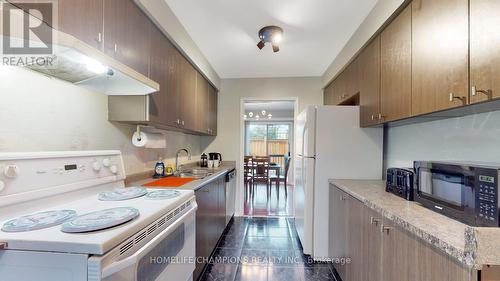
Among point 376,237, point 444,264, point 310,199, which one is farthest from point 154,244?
point 310,199

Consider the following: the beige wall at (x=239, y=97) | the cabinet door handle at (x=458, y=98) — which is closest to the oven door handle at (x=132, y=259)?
the cabinet door handle at (x=458, y=98)

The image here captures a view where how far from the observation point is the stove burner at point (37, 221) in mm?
769

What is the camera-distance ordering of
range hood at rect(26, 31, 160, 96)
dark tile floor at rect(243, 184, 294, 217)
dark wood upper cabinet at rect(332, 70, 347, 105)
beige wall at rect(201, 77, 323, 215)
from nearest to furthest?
range hood at rect(26, 31, 160, 96)
dark wood upper cabinet at rect(332, 70, 347, 105)
beige wall at rect(201, 77, 323, 215)
dark tile floor at rect(243, 184, 294, 217)

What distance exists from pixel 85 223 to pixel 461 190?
5.00 ft

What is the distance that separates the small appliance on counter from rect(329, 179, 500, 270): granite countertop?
4 cm

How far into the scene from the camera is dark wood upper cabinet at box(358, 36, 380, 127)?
1.88 metres

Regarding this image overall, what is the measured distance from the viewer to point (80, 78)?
1.26 meters

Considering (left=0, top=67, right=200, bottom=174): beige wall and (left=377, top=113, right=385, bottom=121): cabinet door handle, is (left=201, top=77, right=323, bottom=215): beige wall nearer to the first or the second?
(left=377, top=113, right=385, bottom=121): cabinet door handle

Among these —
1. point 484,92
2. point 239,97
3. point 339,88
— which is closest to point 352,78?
point 339,88

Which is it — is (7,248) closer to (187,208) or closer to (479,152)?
(187,208)

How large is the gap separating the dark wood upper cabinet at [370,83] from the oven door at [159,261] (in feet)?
5.52

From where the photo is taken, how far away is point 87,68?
112cm

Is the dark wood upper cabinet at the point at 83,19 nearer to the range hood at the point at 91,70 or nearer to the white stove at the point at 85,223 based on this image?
the range hood at the point at 91,70

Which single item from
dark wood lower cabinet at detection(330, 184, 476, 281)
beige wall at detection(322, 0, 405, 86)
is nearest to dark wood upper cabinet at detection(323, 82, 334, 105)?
beige wall at detection(322, 0, 405, 86)
